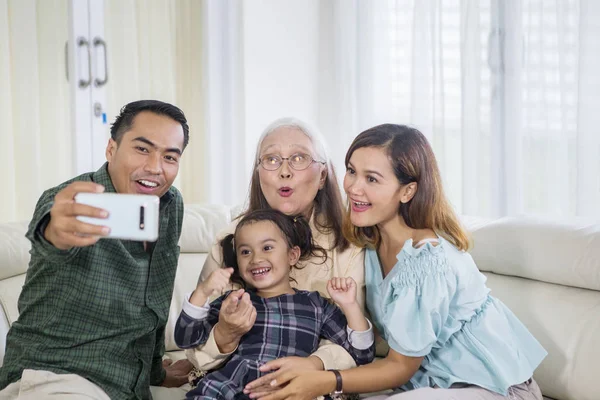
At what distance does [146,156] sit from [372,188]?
1.97ft

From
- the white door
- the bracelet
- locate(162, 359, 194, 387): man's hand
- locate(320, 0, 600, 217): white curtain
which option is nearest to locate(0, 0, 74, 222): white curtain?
the white door

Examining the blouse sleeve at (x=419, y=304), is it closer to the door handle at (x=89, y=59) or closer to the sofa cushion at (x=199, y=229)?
the sofa cushion at (x=199, y=229)

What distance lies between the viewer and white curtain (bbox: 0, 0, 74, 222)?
368cm

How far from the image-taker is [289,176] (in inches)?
80.6

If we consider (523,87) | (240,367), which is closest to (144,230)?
(240,367)

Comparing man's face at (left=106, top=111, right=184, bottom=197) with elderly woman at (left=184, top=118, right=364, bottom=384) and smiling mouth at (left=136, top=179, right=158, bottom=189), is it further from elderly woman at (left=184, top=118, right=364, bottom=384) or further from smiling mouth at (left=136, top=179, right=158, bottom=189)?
elderly woman at (left=184, top=118, right=364, bottom=384)

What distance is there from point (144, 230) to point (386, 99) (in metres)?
2.87

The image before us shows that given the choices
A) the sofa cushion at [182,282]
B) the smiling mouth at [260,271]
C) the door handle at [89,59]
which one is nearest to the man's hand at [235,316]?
the smiling mouth at [260,271]

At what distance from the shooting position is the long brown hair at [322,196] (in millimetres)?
2117

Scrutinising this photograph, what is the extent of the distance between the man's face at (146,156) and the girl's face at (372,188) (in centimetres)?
49

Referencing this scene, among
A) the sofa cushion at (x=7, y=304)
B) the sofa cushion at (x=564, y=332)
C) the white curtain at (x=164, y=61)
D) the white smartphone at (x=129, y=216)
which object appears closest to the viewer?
the white smartphone at (x=129, y=216)

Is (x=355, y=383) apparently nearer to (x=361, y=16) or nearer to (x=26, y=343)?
(x=26, y=343)

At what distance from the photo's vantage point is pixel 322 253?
6.81ft

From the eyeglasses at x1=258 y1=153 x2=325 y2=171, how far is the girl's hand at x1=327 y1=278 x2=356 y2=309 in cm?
39
